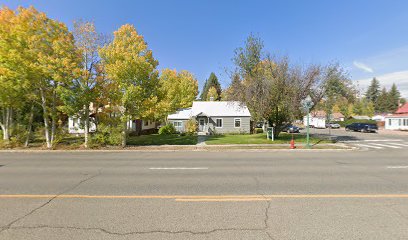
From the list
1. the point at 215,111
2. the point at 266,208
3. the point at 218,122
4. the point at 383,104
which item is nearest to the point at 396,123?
the point at 218,122

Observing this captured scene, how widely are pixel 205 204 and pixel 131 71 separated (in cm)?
1406

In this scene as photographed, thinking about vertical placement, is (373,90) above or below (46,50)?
above

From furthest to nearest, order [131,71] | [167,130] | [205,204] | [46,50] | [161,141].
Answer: [167,130], [161,141], [131,71], [46,50], [205,204]

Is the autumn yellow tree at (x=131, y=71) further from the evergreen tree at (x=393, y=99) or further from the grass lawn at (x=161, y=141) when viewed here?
the evergreen tree at (x=393, y=99)

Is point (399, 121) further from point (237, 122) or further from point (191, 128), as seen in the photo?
point (191, 128)

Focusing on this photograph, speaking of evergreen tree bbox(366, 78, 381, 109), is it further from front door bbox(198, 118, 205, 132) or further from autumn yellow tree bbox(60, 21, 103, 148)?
autumn yellow tree bbox(60, 21, 103, 148)

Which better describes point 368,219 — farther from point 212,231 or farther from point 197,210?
point 197,210

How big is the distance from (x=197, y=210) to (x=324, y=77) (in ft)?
71.0

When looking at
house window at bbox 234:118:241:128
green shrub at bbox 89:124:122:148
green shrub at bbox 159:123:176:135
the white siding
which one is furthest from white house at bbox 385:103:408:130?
green shrub at bbox 89:124:122:148

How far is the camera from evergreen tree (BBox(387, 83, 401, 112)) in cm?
7812

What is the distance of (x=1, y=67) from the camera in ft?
51.0

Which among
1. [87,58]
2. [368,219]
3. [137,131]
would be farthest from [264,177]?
[137,131]

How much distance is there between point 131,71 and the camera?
1670 cm

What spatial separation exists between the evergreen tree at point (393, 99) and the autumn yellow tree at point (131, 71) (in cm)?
9388
